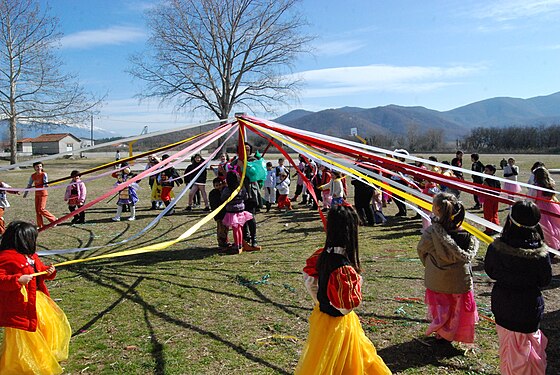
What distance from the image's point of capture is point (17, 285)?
3.51m

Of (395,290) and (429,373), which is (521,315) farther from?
(395,290)

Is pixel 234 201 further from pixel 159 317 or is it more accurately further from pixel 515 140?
pixel 515 140

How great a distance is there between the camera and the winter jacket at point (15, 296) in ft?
11.4

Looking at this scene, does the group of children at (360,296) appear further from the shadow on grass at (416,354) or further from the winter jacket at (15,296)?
the winter jacket at (15,296)

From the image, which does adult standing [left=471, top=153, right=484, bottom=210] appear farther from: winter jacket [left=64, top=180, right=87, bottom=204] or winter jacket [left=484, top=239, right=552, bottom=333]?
winter jacket [left=64, top=180, right=87, bottom=204]

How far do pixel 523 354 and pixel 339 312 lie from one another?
147 centimetres

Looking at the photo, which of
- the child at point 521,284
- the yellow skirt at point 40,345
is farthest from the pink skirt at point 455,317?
the yellow skirt at point 40,345

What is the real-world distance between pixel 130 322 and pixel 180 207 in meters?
9.29

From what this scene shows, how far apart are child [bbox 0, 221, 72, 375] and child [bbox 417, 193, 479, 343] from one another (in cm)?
335

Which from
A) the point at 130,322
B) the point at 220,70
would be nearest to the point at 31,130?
the point at 220,70

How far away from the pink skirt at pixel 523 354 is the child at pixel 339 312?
1.00m

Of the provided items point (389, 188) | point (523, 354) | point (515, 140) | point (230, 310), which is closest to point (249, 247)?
point (230, 310)

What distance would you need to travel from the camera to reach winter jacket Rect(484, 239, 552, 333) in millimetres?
3221

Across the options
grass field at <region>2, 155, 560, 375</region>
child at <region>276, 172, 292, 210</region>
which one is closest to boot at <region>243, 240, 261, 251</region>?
grass field at <region>2, 155, 560, 375</region>
